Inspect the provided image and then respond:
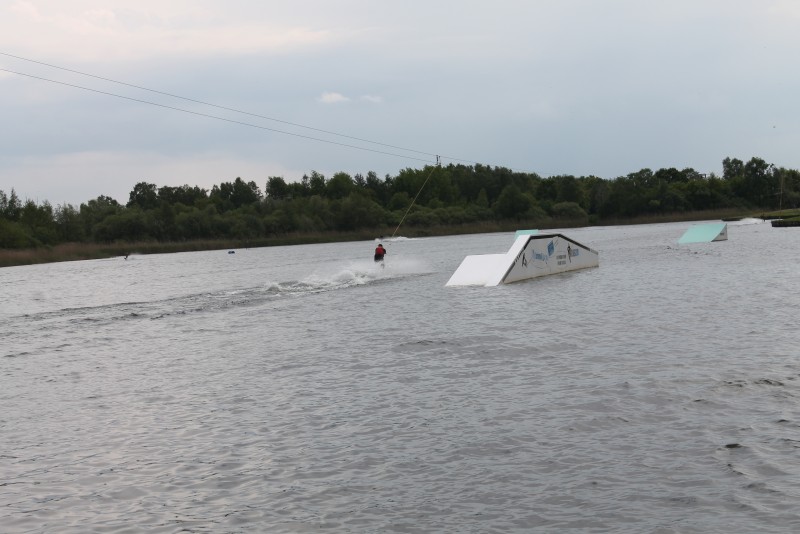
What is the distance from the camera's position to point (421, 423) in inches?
440

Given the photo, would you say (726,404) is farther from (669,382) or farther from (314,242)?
(314,242)

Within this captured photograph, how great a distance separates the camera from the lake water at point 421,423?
7.91 m

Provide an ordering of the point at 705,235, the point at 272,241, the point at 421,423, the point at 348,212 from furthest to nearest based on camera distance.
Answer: the point at 348,212 → the point at 272,241 → the point at 705,235 → the point at 421,423

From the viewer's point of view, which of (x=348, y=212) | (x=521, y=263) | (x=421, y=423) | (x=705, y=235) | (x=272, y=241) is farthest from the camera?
(x=348, y=212)

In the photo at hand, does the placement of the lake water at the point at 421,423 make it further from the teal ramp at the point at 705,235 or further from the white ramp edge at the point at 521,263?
the teal ramp at the point at 705,235

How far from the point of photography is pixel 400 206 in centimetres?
A: 19775

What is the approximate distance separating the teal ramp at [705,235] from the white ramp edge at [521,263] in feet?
110

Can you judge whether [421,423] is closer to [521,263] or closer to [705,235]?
[521,263]

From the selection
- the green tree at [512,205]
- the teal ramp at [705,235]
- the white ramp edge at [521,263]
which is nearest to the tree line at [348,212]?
the green tree at [512,205]

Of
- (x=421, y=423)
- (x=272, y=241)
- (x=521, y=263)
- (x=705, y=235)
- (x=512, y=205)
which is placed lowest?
(x=421, y=423)

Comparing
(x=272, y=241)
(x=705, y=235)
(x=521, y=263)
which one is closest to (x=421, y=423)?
(x=521, y=263)

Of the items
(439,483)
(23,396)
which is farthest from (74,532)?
(23,396)

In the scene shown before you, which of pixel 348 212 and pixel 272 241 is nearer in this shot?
pixel 272 241

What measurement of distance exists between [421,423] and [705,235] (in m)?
62.8
